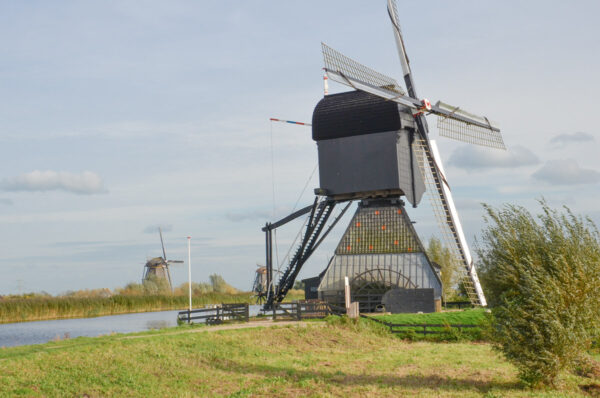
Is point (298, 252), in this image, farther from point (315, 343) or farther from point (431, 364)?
point (431, 364)

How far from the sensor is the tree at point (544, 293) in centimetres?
1511

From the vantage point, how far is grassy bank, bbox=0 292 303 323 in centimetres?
4016

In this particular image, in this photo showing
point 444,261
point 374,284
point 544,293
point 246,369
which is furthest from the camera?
point 444,261

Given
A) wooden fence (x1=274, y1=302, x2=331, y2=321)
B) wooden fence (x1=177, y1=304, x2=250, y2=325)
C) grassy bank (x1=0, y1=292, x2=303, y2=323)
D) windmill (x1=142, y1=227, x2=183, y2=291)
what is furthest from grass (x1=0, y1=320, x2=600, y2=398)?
windmill (x1=142, y1=227, x2=183, y2=291)

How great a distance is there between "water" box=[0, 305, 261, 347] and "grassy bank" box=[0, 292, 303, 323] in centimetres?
62

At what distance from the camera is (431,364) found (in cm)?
1975

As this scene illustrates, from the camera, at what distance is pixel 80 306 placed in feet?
139

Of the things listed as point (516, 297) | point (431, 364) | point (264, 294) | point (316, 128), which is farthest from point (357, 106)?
point (516, 297)

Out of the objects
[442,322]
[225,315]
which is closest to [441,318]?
[442,322]

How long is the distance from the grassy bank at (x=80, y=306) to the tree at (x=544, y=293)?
24.9m

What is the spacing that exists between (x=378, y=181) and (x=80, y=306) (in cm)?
2369

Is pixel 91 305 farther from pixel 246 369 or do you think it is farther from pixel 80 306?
pixel 246 369

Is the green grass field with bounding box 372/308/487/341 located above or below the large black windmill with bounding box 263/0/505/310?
below

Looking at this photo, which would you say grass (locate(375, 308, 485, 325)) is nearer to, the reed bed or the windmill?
the reed bed
